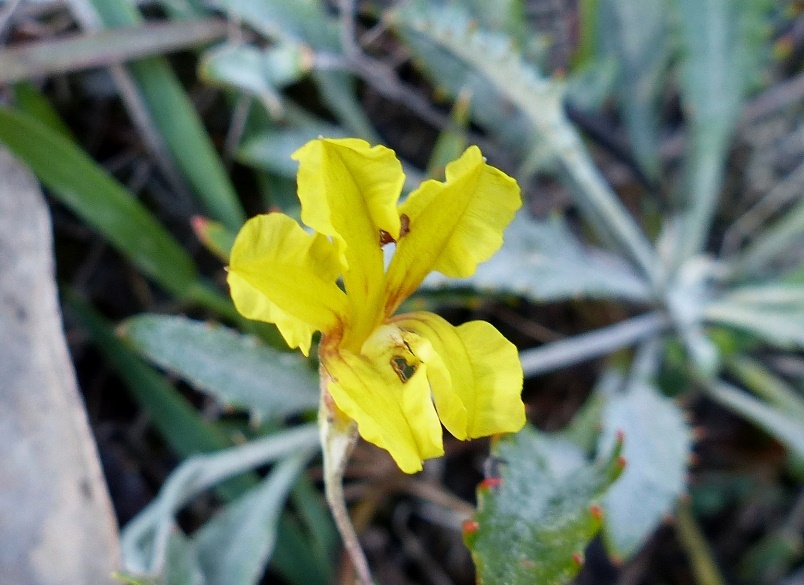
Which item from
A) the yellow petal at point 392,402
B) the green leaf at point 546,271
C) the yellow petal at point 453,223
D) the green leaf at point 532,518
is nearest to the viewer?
the yellow petal at point 392,402

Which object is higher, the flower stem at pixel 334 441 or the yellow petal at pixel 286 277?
the yellow petal at pixel 286 277

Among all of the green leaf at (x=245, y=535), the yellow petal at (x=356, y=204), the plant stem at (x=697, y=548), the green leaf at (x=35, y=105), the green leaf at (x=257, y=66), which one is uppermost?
the green leaf at (x=257, y=66)

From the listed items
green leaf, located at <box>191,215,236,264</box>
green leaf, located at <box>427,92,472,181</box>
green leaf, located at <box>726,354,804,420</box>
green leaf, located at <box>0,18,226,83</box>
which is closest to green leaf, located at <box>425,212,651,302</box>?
green leaf, located at <box>427,92,472,181</box>

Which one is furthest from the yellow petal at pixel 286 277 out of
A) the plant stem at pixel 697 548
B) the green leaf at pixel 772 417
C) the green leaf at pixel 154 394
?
the plant stem at pixel 697 548

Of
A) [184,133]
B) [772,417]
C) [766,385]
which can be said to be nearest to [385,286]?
[184,133]

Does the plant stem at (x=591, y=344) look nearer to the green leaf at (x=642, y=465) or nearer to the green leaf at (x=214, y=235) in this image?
the green leaf at (x=642, y=465)

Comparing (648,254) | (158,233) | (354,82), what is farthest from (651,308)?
(158,233)
